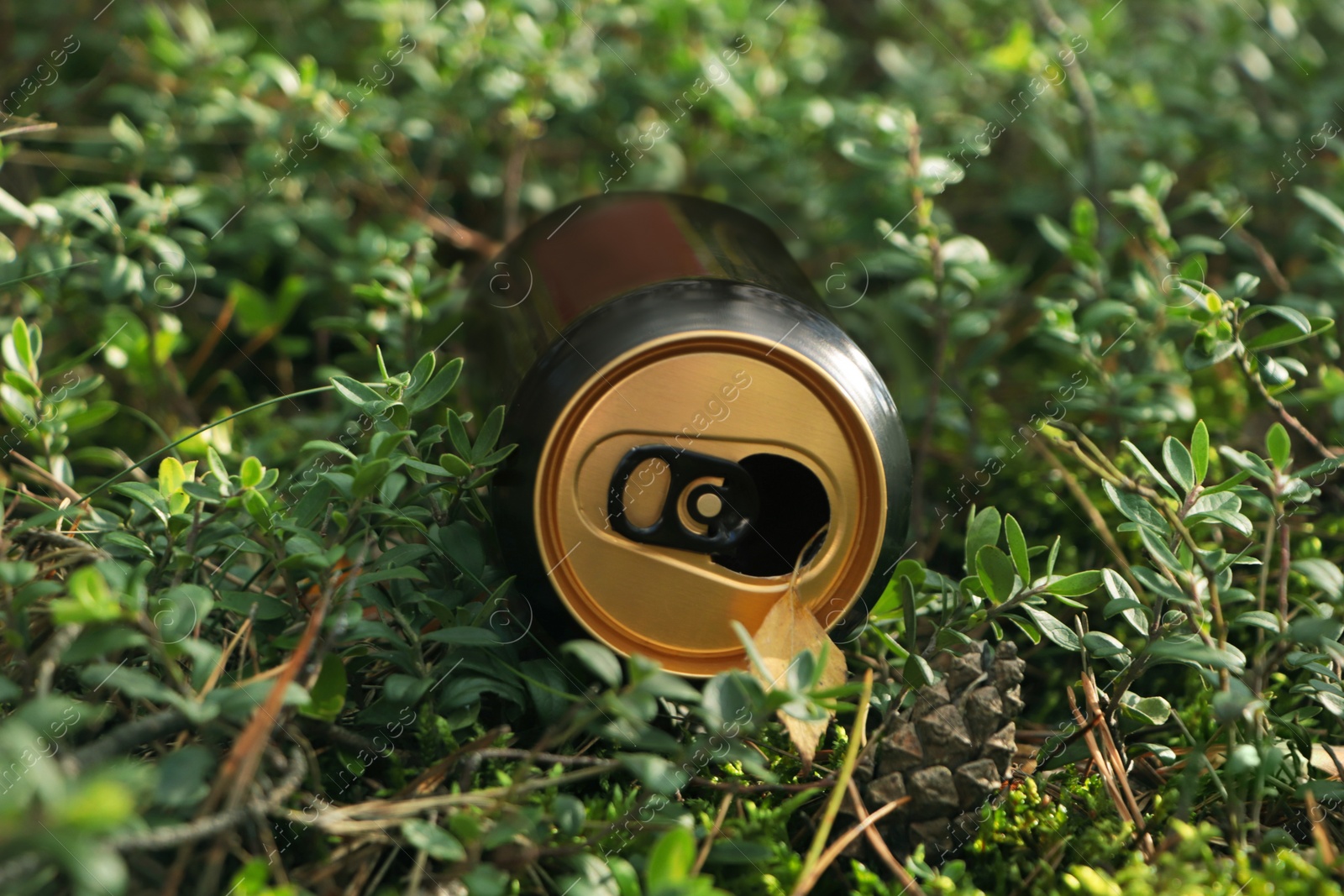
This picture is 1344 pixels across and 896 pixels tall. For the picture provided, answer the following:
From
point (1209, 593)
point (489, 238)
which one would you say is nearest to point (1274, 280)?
point (1209, 593)

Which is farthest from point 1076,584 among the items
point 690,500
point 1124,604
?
point 690,500

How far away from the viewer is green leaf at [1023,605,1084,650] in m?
1.02

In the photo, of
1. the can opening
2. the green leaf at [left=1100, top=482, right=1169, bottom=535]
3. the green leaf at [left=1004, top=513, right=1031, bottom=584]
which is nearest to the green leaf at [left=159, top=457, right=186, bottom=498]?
the can opening

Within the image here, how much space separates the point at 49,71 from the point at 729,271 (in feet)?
4.95

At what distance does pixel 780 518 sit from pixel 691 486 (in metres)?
0.12

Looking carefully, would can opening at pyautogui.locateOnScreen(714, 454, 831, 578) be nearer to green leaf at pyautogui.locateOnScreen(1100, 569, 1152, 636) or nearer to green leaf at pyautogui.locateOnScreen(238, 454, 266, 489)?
green leaf at pyautogui.locateOnScreen(1100, 569, 1152, 636)

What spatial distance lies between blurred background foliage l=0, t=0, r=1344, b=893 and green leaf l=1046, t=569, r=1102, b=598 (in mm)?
199

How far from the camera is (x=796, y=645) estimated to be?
38.8 inches

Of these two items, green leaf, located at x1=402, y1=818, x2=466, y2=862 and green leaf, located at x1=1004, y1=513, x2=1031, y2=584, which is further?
green leaf, located at x1=1004, y1=513, x2=1031, y2=584

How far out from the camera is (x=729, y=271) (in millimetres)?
1120

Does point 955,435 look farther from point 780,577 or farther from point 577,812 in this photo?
point 577,812

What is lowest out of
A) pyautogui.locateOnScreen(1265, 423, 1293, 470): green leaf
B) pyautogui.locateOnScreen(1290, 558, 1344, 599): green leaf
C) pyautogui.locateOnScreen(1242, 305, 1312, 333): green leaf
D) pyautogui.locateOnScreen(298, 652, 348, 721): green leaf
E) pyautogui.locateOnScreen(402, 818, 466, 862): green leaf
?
pyautogui.locateOnScreen(402, 818, 466, 862): green leaf

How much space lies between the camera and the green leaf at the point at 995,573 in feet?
3.28

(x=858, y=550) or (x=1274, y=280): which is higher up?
(x=1274, y=280)
